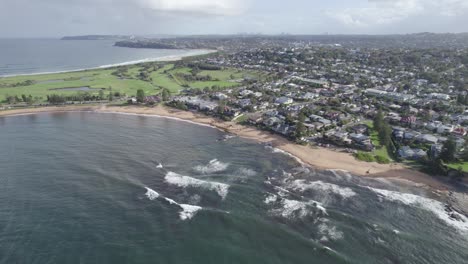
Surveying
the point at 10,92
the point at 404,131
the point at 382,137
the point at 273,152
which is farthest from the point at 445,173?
the point at 10,92

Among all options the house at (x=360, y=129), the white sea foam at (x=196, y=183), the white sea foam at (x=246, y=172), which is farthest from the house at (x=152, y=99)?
the house at (x=360, y=129)

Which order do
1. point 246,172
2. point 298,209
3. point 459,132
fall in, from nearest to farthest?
point 298,209 < point 246,172 < point 459,132

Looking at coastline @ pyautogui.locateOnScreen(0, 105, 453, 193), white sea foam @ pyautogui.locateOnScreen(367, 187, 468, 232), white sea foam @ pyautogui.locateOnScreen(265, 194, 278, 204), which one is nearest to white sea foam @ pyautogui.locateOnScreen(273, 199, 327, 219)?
white sea foam @ pyautogui.locateOnScreen(265, 194, 278, 204)

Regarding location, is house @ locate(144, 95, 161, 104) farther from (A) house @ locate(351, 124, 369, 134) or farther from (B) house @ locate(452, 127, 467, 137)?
(B) house @ locate(452, 127, 467, 137)

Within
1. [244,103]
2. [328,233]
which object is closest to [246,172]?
[328,233]

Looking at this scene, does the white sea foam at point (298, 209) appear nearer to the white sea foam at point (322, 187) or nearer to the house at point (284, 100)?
the white sea foam at point (322, 187)

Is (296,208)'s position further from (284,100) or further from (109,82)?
(109,82)

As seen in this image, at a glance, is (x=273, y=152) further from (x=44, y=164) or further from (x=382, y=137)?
(x=44, y=164)
